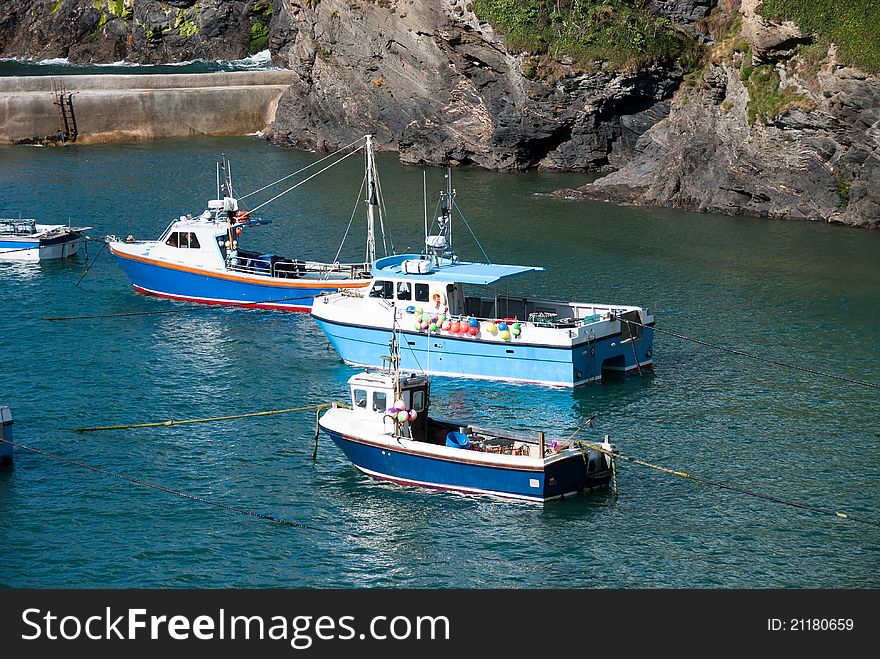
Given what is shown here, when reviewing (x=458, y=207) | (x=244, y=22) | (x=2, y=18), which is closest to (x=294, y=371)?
(x=458, y=207)

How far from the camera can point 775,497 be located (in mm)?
34688

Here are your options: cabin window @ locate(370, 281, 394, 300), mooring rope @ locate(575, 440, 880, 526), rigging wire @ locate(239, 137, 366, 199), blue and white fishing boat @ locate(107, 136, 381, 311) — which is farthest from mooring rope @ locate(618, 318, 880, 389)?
rigging wire @ locate(239, 137, 366, 199)

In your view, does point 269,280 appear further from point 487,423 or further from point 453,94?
point 453,94

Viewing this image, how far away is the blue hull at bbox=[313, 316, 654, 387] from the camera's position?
146 ft

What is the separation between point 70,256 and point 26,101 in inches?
1614

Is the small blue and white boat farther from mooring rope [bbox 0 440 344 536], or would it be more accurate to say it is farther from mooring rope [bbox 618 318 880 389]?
mooring rope [bbox 618 318 880 389]

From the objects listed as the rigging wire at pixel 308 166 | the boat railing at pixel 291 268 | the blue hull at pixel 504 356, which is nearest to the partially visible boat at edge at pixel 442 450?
the blue hull at pixel 504 356

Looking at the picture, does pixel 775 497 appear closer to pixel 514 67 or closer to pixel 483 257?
pixel 483 257

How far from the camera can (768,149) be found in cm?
7062

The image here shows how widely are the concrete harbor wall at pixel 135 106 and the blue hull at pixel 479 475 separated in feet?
245

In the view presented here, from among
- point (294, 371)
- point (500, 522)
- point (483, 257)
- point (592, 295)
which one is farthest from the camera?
point (483, 257)

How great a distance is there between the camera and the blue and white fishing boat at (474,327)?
4447cm

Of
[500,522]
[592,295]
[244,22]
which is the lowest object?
[500,522]

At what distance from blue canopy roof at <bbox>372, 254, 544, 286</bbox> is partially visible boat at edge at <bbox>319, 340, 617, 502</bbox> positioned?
1020 cm
